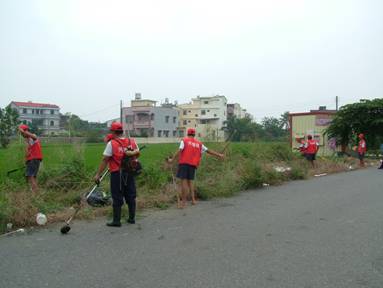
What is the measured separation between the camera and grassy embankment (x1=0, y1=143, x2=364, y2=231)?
7570mm

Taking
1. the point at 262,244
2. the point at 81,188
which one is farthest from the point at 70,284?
the point at 81,188

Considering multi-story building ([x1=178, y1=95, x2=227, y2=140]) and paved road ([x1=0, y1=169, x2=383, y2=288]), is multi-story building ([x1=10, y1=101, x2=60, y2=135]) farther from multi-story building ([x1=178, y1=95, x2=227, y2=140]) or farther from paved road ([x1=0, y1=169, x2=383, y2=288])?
paved road ([x1=0, y1=169, x2=383, y2=288])

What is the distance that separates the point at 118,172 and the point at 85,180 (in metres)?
3.34

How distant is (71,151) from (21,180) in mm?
1466

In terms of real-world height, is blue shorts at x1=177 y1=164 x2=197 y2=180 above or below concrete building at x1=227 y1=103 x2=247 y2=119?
below

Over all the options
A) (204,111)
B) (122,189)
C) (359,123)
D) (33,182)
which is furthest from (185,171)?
(204,111)

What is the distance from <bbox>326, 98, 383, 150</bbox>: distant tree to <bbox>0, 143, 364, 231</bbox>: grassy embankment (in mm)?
13183

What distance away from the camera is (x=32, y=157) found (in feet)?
30.9

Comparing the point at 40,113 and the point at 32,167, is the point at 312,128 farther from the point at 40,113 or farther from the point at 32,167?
the point at 40,113

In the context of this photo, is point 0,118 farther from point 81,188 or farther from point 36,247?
point 36,247

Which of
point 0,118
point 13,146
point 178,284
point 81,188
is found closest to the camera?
point 178,284

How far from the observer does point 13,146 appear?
34.7ft

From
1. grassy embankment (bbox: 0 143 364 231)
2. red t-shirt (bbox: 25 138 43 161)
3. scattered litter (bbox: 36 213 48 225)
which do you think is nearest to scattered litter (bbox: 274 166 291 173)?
grassy embankment (bbox: 0 143 364 231)

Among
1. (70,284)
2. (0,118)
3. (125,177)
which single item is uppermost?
(0,118)
